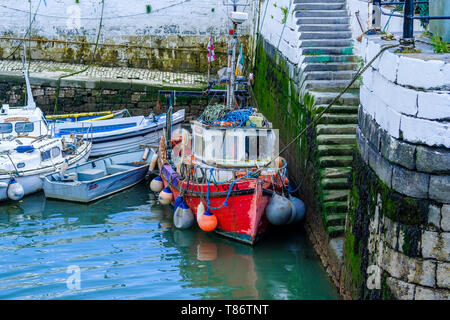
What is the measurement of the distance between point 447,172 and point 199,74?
15806 mm

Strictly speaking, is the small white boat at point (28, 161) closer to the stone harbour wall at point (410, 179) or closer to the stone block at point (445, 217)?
the stone harbour wall at point (410, 179)

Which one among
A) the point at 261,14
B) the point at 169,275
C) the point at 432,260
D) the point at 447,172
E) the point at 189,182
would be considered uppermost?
the point at 261,14

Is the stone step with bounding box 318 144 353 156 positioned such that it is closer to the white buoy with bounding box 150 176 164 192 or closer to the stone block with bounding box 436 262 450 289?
the white buoy with bounding box 150 176 164 192

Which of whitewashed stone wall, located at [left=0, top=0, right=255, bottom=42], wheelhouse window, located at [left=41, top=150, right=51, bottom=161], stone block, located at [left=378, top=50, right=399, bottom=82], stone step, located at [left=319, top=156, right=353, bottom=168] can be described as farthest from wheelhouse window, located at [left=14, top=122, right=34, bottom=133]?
stone block, located at [left=378, top=50, right=399, bottom=82]

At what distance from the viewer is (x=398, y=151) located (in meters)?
5.61

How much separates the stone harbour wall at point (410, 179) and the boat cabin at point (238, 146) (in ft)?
15.8

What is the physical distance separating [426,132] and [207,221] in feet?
19.7

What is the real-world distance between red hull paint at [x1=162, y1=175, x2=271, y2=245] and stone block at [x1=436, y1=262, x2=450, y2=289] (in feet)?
16.6

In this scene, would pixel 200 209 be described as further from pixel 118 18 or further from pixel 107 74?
pixel 118 18

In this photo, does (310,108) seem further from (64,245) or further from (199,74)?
(199,74)

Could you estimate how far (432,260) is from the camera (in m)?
5.45

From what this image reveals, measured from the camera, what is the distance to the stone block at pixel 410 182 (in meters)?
5.40

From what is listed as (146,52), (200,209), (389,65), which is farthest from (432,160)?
(146,52)

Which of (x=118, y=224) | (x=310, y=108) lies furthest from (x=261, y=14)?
(x=118, y=224)
